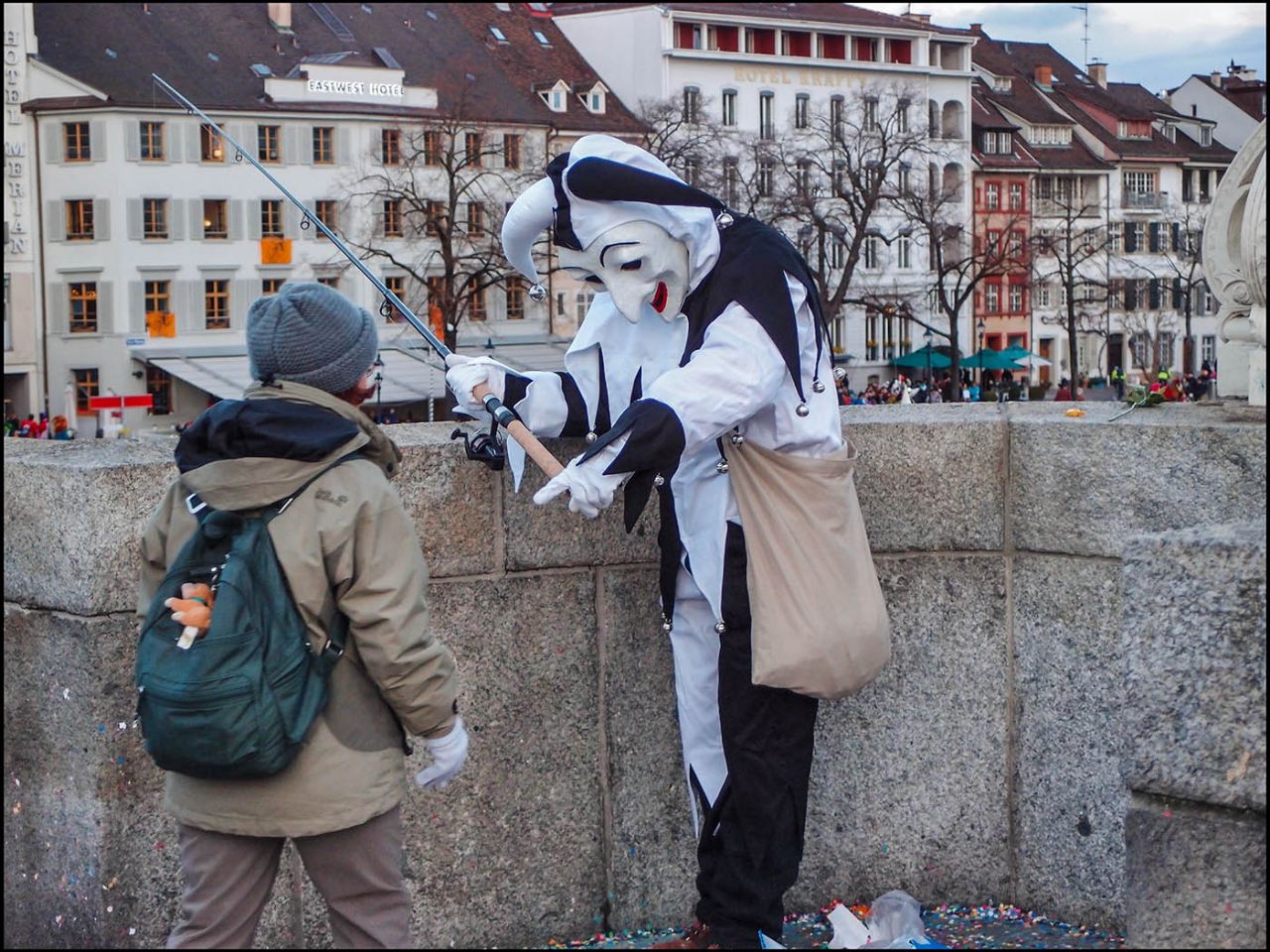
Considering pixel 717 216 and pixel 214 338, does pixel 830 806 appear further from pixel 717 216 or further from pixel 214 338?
pixel 214 338

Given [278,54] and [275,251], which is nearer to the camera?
[275,251]

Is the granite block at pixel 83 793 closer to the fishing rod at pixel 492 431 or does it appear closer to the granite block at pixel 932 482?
the fishing rod at pixel 492 431

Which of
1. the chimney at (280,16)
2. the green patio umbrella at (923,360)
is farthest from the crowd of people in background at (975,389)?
the chimney at (280,16)

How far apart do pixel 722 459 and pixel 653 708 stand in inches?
32.4

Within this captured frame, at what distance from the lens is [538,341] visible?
59.1 metres

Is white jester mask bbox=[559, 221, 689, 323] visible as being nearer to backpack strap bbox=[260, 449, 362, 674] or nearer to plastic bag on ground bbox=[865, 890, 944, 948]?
backpack strap bbox=[260, 449, 362, 674]

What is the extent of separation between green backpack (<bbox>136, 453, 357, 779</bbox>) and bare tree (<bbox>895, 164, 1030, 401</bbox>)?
46.7 metres

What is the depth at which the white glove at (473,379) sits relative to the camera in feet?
15.5

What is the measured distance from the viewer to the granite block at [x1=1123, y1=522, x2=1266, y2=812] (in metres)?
2.95

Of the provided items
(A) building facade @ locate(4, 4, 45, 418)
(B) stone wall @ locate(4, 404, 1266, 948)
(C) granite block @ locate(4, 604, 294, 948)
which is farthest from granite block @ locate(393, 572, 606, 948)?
(A) building facade @ locate(4, 4, 45, 418)

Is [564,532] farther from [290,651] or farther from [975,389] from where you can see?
[975,389]

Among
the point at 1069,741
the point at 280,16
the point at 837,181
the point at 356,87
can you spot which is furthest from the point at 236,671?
the point at 280,16

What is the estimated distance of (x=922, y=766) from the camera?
4980mm

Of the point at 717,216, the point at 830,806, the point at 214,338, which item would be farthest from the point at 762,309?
the point at 214,338
